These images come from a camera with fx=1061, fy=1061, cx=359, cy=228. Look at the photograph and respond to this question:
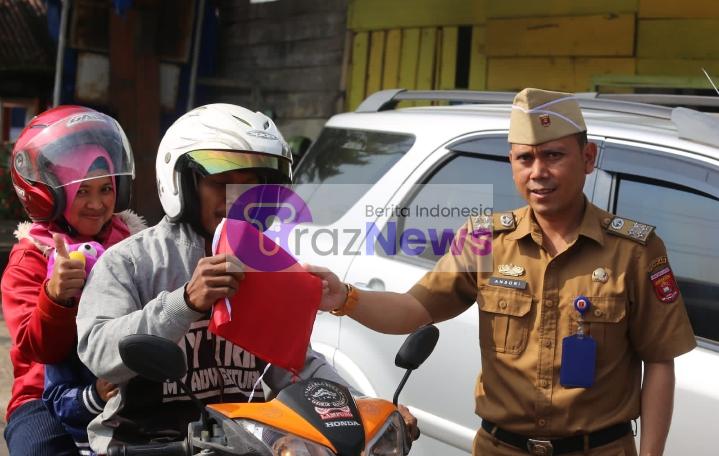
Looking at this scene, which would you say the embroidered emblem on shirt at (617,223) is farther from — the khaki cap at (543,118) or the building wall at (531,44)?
the building wall at (531,44)

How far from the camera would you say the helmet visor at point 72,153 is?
3.12 m

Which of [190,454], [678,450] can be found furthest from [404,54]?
[190,454]

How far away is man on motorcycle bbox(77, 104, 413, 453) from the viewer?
8.16 ft

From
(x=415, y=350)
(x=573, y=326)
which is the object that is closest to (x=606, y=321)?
(x=573, y=326)

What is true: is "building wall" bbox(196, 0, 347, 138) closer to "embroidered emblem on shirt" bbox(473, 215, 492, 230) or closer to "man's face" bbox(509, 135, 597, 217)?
"embroidered emblem on shirt" bbox(473, 215, 492, 230)

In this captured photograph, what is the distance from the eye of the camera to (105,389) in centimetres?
264

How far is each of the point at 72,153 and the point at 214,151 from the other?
0.75m

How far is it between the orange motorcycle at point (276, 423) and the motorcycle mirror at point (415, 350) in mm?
209

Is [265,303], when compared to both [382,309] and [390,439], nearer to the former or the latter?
[390,439]

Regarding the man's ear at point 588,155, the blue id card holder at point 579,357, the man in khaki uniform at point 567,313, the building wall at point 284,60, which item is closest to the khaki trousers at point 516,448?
the man in khaki uniform at point 567,313

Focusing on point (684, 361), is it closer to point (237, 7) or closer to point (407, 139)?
point (407, 139)

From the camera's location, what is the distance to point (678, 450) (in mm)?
3309

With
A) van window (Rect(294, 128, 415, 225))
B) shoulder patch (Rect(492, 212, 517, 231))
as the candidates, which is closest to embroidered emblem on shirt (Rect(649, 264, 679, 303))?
shoulder patch (Rect(492, 212, 517, 231))

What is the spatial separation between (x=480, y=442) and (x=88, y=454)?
1055mm
